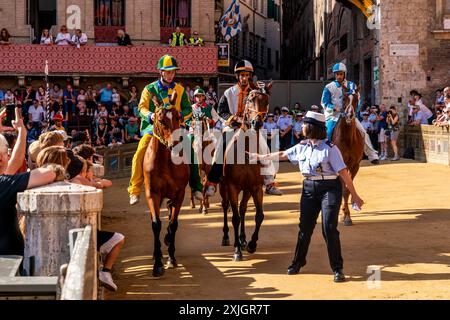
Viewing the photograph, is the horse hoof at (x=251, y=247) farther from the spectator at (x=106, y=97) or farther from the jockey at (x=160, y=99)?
the spectator at (x=106, y=97)

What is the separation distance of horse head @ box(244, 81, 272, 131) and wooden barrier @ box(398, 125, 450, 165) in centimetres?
1541

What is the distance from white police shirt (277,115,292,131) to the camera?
2962 centimetres

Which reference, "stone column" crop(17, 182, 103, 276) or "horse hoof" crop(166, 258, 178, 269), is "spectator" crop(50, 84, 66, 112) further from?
"stone column" crop(17, 182, 103, 276)

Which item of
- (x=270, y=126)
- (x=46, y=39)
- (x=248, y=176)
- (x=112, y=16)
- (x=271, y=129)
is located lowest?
(x=248, y=176)

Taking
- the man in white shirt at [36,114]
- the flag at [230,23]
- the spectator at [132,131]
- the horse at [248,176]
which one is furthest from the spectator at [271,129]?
the horse at [248,176]

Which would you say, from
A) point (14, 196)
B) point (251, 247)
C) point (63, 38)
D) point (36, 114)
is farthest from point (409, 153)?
point (14, 196)

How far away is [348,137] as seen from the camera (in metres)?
13.4

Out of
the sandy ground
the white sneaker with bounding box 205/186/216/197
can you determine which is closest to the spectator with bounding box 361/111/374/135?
the sandy ground

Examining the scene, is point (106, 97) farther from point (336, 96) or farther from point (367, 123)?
point (336, 96)

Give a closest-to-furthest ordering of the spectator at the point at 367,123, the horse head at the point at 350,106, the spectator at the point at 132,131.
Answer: the horse head at the point at 350,106 < the spectator at the point at 132,131 < the spectator at the point at 367,123

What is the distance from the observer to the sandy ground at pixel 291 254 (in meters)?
8.32

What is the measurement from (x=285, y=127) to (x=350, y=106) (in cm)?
1642

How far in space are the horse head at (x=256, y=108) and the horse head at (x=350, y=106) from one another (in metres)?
3.30
